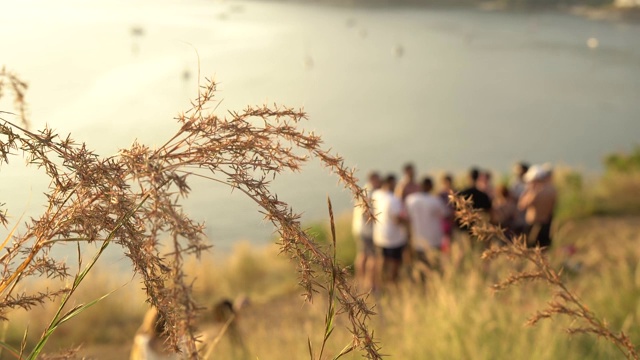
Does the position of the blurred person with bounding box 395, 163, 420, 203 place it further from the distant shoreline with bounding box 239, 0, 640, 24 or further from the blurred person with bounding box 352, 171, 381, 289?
the distant shoreline with bounding box 239, 0, 640, 24

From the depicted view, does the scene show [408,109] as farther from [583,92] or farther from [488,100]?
[583,92]

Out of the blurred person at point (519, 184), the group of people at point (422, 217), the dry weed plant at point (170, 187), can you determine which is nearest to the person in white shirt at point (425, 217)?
the group of people at point (422, 217)

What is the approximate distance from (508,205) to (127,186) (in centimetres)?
811

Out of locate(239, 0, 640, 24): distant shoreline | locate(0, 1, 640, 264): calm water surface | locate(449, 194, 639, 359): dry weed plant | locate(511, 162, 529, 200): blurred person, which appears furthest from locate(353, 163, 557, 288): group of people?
locate(239, 0, 640, 24): distant shoreline

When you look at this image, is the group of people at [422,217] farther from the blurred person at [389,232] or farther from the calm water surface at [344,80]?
the calm water surface at [344,80]

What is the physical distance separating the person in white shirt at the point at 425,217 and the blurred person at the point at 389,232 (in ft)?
0.37

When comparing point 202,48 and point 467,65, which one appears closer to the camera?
point 202,48

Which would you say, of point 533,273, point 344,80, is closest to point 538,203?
point 533,273

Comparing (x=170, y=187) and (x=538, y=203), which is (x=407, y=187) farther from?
(x=170, y=187)

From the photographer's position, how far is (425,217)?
8.52 metres

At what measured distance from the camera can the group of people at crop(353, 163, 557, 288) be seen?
8.47m

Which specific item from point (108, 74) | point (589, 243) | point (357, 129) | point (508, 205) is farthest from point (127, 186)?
point (108, 74)

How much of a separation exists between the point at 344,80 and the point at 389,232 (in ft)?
102

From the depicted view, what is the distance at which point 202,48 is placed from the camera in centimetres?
3678
